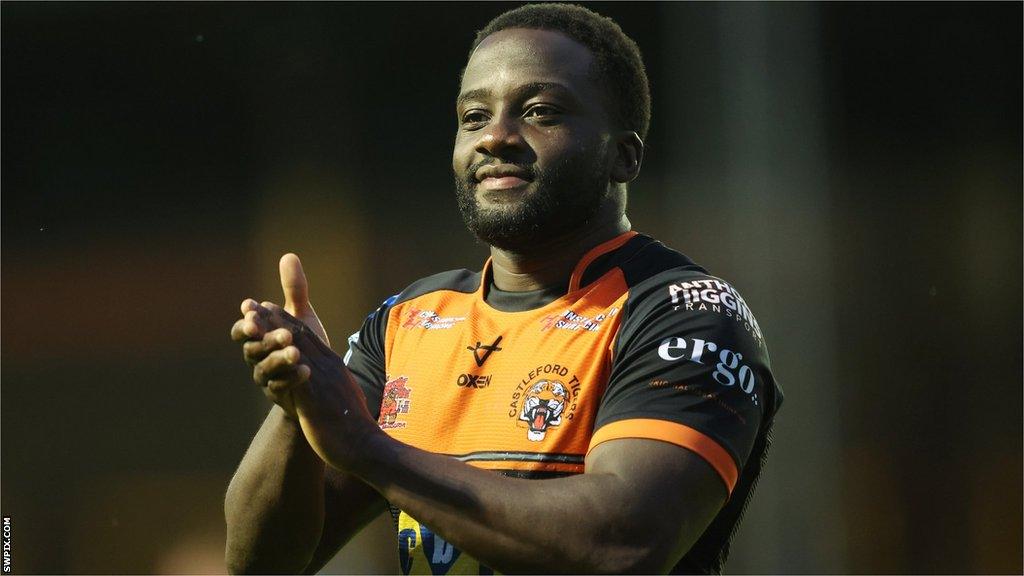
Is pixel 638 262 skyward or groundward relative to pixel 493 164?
groundward

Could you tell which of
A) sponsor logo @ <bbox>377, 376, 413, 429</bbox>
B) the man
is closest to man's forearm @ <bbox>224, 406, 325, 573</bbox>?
the man

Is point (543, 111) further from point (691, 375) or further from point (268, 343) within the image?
point (268, 343)

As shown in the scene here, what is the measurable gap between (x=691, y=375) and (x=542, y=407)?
33 cm

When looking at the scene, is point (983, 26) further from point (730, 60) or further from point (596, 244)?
Result: point (596, 244)

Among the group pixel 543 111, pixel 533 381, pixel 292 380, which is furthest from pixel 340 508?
pixel 543 111

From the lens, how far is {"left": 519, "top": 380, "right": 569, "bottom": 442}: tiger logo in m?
2.49

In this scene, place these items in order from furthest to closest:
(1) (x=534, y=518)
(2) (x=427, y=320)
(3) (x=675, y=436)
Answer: (2) (x=427, y=320)
(3) (x=675, y=436)
(1) (x=534, y=518)

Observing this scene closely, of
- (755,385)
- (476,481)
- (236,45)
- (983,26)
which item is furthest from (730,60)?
(476,481)

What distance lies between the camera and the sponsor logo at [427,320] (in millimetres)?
2854

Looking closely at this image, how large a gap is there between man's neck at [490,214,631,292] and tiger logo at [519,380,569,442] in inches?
14.3

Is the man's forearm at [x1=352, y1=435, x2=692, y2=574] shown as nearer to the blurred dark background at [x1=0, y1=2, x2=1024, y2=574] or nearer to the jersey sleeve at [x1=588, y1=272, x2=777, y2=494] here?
the jersey sleeve at [x1=588, y1=272, x2=777, y2=494]

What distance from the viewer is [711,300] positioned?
2527mm

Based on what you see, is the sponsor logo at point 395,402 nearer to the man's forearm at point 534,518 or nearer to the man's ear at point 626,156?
the man's forearm at point 534,518

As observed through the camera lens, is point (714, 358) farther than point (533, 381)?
No
